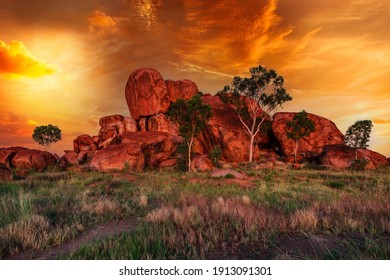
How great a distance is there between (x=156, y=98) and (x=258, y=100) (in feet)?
73.6

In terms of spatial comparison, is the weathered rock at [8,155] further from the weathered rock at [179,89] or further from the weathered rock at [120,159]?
the weathered rock at [179,89]

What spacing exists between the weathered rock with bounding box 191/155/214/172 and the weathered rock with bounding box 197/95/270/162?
468 inches

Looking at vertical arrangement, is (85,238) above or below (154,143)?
below

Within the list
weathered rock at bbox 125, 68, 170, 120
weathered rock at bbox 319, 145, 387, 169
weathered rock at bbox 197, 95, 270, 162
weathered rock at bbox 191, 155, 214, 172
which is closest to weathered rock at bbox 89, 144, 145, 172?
weathered rock at bbox 191, 155, 214, 172

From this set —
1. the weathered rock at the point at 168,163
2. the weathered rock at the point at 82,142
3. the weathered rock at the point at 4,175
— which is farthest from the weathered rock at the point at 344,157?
the weathered rock at the point at 82,142

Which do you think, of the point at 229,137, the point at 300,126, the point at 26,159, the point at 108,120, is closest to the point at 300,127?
the point at 300,126

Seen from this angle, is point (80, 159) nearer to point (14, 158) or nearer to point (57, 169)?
point (14, 158)

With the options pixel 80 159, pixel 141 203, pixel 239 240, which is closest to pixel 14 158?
pixel 80 159

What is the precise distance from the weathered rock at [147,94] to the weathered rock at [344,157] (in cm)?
3125

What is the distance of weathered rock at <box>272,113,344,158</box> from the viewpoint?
4456cm

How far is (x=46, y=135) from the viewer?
202 ft

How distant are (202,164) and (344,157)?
19.3 meters

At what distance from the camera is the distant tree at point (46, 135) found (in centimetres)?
5997

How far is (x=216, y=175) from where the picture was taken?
804 inches
